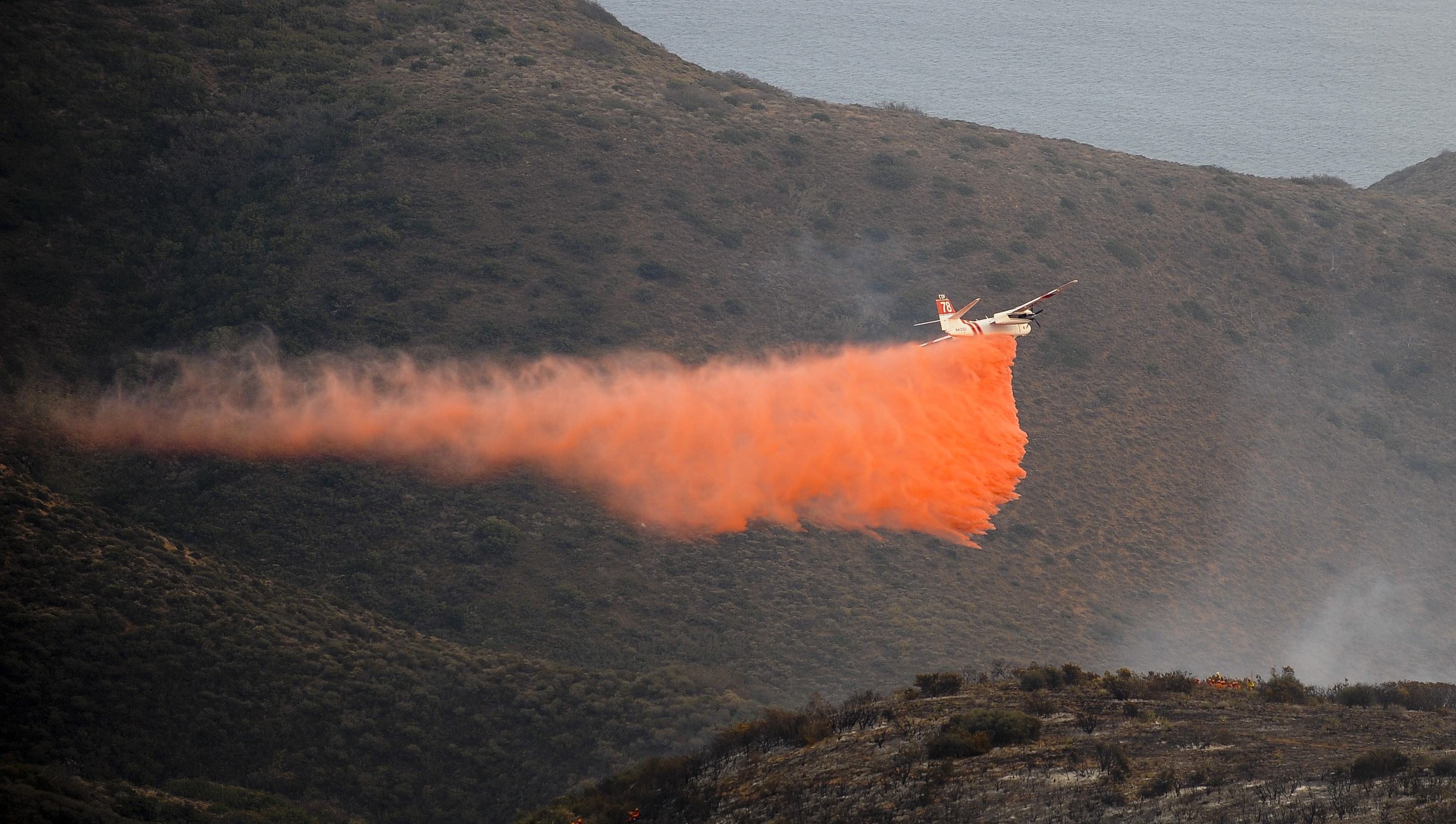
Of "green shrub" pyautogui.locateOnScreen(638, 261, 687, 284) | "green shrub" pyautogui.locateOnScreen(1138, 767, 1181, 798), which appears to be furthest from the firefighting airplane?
"green shrub" pyautogui.locateOnScreen(638, 261, 687, 284)

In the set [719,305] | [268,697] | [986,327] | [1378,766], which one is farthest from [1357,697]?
[719,305]

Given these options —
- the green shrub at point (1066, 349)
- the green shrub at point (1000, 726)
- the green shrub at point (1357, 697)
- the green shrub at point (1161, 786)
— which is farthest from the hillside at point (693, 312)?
the green shrub at point (1161, 786)

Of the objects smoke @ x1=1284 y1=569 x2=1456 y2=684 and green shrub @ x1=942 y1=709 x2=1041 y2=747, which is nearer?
green shrub @ x1=942 y1=709 x2=1041 y2=747

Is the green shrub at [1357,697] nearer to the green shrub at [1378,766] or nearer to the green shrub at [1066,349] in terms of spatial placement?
the green shrub at [1378,766]

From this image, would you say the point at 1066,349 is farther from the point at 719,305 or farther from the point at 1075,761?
the point at 1075,761

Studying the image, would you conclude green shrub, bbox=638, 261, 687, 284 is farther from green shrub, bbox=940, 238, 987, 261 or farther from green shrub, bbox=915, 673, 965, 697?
green shrub, bbox=915, 673, 965, 697

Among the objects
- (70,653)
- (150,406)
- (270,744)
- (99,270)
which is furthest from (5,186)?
(270,744)
